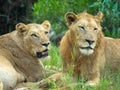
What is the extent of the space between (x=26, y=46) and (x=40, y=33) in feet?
1.23

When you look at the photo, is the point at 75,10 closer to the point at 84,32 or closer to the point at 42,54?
the point at 42,54

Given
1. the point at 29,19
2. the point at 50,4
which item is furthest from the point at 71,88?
the point at 50,4

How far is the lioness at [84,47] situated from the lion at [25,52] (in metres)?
0.47

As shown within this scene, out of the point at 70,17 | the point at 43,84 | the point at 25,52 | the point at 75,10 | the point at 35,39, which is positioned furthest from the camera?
the point at 75,10

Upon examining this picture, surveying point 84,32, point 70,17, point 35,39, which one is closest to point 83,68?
point 84,32

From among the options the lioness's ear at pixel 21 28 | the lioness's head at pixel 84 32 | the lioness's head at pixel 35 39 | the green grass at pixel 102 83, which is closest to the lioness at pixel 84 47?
the lioness's head at pixel 84 32

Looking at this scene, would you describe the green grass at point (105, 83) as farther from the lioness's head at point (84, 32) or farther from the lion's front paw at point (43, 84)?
the lioness's head at point (84, 32)

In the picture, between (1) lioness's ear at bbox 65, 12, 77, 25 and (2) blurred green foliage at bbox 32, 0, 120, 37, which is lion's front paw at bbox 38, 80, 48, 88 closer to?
(1) lioness's ear at bbox 65, 12, 77, 25

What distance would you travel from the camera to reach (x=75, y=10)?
14.4 m

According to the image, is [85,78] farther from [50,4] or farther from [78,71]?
[50,4]

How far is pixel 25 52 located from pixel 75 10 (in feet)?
14.5

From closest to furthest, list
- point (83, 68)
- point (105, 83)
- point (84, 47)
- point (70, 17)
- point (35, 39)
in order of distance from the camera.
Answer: point (105, 83), point (84, 47), point (83, 68), point (70, 17), point (35, 39)

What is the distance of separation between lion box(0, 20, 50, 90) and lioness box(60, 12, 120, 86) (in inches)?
18.6

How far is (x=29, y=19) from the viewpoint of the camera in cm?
1385
